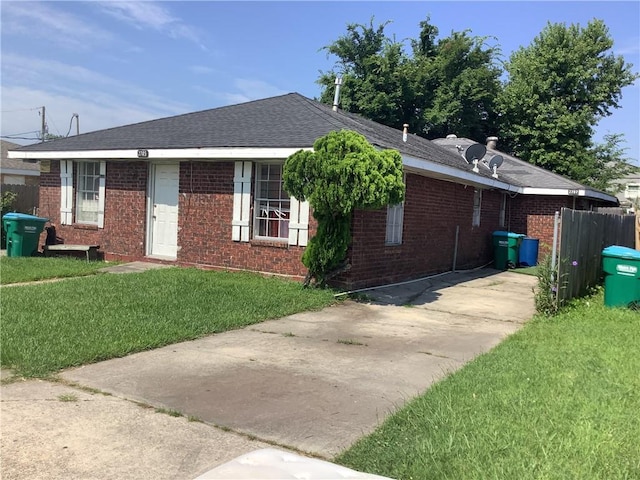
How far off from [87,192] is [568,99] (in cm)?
2743

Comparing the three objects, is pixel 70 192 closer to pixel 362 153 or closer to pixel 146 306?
pixel 146 306

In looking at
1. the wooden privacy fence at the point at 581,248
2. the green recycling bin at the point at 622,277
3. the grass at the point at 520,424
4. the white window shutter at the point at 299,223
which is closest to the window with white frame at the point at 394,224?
the white window shutter at the point at 299,223

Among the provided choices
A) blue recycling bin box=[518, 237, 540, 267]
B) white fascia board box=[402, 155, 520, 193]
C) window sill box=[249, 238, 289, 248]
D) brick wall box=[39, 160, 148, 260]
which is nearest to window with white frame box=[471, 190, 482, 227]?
white fascia board box=[402, 155, 520, 193]

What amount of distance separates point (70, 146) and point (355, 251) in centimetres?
800

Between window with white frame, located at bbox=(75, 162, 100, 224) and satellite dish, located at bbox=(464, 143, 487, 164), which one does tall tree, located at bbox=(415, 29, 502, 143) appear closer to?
satellite dish, located at bbox=(464, 143, 487, 164)

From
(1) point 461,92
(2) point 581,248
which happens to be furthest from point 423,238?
(1) point 461,92

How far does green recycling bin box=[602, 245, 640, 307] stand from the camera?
934cm

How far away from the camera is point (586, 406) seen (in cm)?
444

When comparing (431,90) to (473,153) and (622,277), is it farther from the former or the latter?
(622,277)

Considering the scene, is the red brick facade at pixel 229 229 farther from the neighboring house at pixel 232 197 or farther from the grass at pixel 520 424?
the grass at pixel 520 424

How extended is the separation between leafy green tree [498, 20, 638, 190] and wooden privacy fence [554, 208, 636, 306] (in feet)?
61.1

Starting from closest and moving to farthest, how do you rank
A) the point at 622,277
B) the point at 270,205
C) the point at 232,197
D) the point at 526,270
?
the point at 622,277
the point at 270,205
the point at 232,197
the point at 526,270

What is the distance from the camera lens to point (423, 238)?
1302 cm

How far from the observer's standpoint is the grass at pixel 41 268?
395 inches
